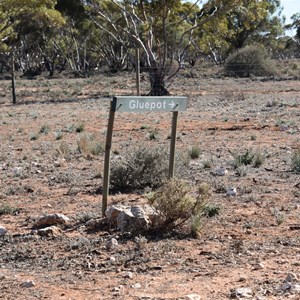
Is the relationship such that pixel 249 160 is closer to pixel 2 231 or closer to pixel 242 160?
pixel 242 160

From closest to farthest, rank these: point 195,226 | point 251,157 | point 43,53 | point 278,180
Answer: point 195,226 → point 278,180 → point 251,157 → point 43,53

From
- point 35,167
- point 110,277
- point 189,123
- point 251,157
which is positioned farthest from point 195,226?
point 189,123

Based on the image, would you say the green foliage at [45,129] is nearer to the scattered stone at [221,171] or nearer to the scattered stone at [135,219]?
the scattered stone at [221,171]

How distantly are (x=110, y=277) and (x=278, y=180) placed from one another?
474 centimetres

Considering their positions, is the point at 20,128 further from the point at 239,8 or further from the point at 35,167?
the point at 239,8

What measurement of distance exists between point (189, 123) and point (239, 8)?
50.6ft

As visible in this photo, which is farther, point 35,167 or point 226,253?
point 35,167

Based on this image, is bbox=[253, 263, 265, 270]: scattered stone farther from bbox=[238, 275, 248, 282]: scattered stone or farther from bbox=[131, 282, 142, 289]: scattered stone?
bbox=[131, 282, 142, 289]: scattered stone

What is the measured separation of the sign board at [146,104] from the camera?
22.9 feet

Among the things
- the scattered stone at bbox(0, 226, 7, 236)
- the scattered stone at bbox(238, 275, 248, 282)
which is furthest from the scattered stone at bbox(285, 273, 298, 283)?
the scattered stone at bbox(0, 226, 7, 236)

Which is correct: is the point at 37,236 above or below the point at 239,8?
below

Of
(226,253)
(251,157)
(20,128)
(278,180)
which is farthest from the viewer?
(20,128)

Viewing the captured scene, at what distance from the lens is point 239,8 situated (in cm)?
3203

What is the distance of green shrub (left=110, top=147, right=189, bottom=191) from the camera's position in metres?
9.16
